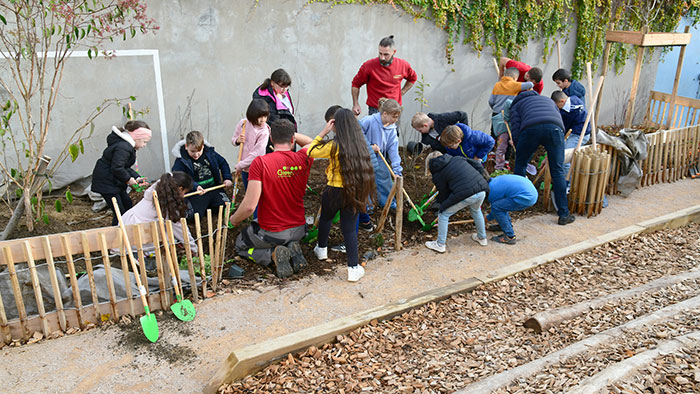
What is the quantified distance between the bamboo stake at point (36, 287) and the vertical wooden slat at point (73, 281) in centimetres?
20

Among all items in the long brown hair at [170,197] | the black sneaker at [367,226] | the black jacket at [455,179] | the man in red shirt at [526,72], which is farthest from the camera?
the man in red shirt at [526,72]

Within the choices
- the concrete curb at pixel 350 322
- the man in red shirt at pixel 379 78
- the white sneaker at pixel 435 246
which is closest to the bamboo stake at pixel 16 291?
the concrete curb at pixel 350 322

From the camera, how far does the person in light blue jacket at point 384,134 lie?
18.4 feet

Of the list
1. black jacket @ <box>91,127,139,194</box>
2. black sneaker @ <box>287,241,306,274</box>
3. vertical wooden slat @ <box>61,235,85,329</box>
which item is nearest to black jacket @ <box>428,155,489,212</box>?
black sneaker @ <box>287,241,306,274</box>

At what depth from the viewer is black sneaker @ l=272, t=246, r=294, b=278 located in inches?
191

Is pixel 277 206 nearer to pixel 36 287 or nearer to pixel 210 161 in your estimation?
pixel 210 161

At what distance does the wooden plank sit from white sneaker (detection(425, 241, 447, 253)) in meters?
3.53

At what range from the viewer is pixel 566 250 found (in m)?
5.50

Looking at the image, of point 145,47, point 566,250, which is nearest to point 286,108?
point 145,47

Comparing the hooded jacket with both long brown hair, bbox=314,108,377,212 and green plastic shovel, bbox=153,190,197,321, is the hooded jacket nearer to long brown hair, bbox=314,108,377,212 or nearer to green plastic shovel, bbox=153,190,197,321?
green plastic shovel, bbox=153,190,197,321

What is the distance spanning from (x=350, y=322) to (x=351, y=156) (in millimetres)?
1395

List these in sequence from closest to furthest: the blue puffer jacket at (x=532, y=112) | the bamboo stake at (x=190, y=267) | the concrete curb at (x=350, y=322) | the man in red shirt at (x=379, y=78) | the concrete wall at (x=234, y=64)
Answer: the concrete curb at (x=350, y=322)
the bamboo stake at (x=190, y=267)
the blue puffer jacket at (x=532, y=112)
the concrete wall at (x=234, y=64)
the man in red shirt at (x=379, y=78)

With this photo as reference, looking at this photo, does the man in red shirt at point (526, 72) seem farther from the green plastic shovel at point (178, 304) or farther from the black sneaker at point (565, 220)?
the green plastic shovel at point (178, 304)

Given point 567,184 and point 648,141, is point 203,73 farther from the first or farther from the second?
point 648,141
